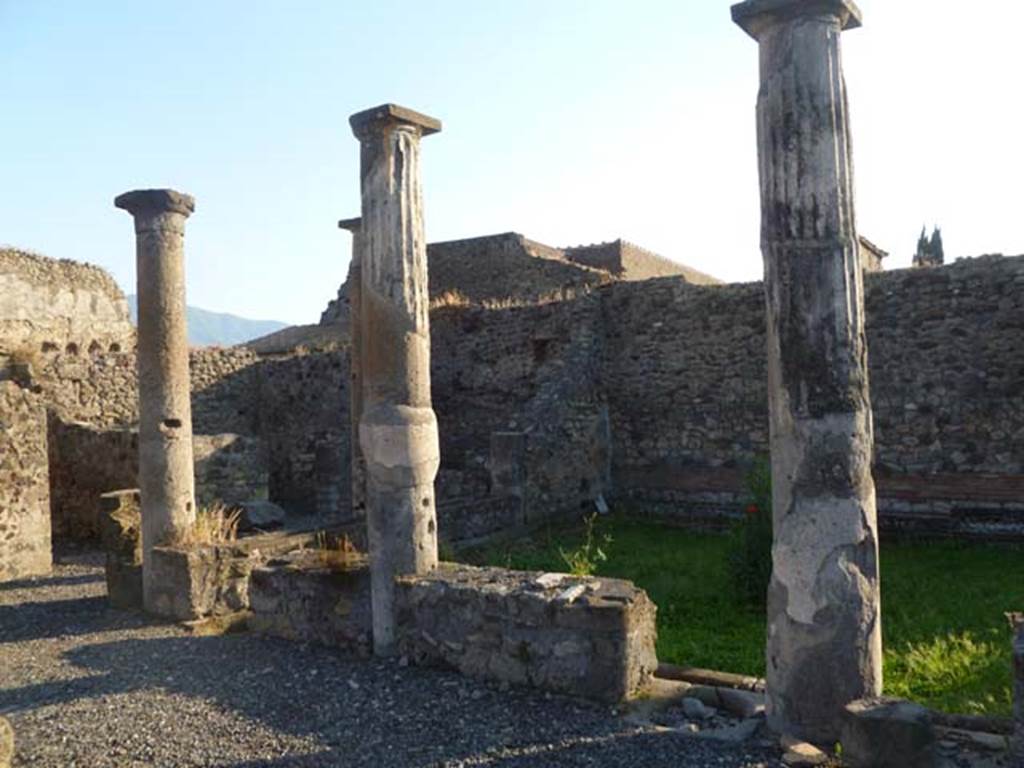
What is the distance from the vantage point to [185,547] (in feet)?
26.9

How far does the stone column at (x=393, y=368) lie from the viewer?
6.54m

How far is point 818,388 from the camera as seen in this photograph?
15.2 ft

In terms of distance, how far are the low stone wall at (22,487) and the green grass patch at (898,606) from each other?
5.10m

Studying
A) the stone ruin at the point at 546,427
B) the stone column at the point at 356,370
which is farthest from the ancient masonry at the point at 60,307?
the stone column at the point at 356,370

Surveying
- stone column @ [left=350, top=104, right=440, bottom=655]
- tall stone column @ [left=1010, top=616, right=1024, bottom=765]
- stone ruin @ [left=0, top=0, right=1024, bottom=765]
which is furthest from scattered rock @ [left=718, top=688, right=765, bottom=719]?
stone column @ [left=350, top=104, right=440, bottom=655]

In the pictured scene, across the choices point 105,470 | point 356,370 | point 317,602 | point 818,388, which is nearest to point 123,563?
point 317,602

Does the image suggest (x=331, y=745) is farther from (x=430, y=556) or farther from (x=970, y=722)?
(x=970, y=722)

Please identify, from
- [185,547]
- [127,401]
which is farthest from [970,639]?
[127,401]

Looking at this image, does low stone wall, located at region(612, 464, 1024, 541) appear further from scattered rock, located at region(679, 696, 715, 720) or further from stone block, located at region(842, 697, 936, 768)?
stone block, located at region(842, 697, 936, 768)

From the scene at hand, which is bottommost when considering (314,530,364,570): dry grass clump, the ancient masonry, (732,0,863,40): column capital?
(314,530,364,570): dry grass clump

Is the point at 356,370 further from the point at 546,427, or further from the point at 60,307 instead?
the point at 60,307

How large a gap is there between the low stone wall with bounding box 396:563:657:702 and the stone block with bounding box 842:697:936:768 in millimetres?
1489

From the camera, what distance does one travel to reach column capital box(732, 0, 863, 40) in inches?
181

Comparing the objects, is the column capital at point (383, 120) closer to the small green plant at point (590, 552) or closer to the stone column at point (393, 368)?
the stone column at point (393, 368)
